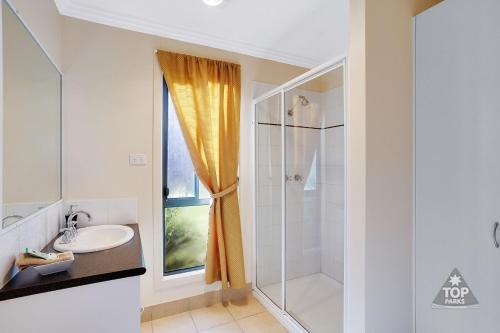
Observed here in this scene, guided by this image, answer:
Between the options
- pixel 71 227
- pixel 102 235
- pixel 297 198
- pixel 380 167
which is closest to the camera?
pixel 380 167

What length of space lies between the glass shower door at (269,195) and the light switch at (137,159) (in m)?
1.09

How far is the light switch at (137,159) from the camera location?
2.04m

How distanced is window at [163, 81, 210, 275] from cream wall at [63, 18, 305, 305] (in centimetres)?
17

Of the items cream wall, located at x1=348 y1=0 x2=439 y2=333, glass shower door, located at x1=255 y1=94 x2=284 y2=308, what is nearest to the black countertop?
cream wall, located at x1=348 y1=0 x2=439 y2=333

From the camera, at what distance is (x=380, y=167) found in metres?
1.33

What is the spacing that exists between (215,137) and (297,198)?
1.04m

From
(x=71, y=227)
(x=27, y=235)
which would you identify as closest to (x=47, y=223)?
(x=71, y=227)

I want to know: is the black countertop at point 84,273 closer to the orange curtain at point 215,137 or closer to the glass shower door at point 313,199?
the orange curtain at point 215,137

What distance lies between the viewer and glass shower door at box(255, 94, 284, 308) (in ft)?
7.86

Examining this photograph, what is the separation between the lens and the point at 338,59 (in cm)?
155

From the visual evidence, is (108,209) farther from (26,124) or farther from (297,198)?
(297,198)

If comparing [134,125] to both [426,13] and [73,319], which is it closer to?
[73,319]

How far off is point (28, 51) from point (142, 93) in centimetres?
87

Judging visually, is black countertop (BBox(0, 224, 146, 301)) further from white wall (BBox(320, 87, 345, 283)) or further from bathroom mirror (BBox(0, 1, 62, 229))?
white wall (BBox(320, 87, 345, 283))
